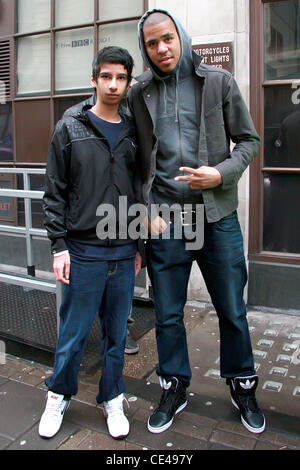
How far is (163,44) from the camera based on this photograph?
7.82 ft

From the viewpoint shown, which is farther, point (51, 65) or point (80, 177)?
point (51, 65)

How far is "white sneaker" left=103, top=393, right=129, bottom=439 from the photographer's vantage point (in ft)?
8.32

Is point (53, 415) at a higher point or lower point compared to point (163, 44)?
lower

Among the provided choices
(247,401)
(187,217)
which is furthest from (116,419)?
(187,217)

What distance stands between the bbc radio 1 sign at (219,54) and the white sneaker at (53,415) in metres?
3.14

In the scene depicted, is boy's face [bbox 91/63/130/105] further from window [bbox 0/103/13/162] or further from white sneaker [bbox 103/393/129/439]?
window [bbox 0/103/13/162]

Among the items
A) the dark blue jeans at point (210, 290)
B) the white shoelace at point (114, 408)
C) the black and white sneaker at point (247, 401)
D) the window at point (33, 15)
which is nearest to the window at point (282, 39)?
the dark blue jeans at point (210, 290)

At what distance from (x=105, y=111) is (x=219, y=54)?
7.24 feet

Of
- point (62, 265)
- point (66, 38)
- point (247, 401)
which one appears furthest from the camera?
point (66, 38)

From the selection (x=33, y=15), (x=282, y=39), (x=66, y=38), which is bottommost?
(x=282, y=39)

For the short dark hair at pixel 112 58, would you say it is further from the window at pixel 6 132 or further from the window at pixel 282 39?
the window at pixel 6 132

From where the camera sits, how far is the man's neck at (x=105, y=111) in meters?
2.46

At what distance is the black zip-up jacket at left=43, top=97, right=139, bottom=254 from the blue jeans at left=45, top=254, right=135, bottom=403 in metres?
0.16

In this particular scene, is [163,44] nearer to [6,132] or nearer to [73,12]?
[73,12]
